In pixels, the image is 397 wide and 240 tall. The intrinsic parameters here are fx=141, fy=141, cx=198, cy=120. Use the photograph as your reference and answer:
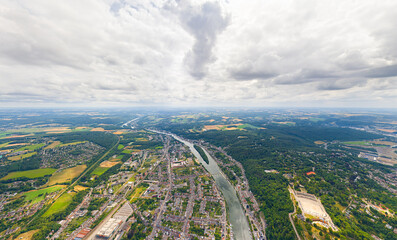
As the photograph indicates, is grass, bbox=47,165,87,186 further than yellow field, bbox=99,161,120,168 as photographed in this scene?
No

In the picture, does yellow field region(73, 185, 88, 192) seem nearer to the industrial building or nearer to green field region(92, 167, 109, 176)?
green field region(92, 167, 109, 176)

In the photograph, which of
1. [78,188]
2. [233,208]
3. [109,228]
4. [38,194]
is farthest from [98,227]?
[233,208]

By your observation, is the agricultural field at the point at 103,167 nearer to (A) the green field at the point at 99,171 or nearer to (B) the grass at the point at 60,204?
(A) the green field at the point at 99,171

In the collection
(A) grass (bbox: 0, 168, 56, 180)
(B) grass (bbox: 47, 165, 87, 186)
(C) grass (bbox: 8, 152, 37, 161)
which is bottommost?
(B) grass (bbox: 47, 165, 87, 186)

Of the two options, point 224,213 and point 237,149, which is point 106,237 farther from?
point 237,149

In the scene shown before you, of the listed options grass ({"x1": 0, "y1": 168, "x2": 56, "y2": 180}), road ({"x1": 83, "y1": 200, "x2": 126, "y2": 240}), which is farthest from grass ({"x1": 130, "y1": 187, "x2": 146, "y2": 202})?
grass ({"x1": 0, "y1": 168, "x2": 56, "y2": 180})

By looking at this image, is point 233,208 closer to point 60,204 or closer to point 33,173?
point 60,204

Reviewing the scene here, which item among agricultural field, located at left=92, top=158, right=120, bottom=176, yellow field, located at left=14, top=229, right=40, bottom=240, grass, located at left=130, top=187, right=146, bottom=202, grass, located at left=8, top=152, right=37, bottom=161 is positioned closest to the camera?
yellow field, located at left=14, top=229, right=40, bottom=240
